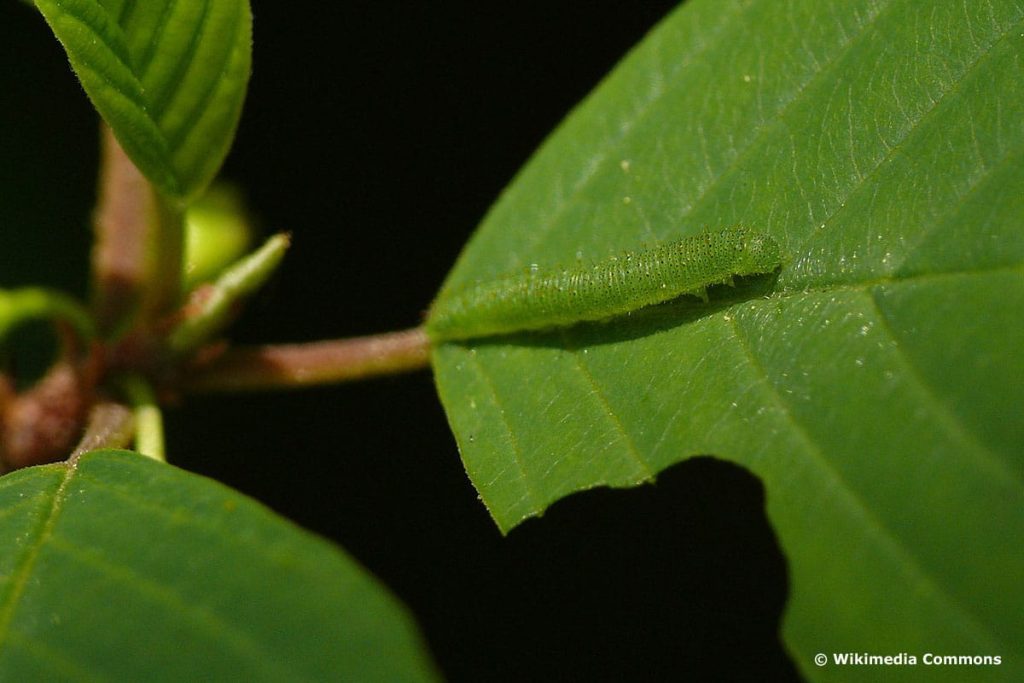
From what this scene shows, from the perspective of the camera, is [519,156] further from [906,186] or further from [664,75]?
[906,186]

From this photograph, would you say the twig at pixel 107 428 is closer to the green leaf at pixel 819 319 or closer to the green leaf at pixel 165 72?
the green leaf at pixel 165 72

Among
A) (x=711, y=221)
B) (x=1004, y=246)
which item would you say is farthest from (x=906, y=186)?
(x=711, y=221)

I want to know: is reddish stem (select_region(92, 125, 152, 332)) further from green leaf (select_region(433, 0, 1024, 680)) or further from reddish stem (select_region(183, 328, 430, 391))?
green leaf (select_region(433, 0, 1024, 680))

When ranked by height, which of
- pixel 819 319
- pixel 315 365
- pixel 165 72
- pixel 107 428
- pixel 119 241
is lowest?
pixel 315 365

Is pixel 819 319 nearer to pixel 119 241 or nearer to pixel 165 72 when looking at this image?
pixel 165 72

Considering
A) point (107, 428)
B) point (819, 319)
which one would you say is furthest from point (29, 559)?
point (819, 319)

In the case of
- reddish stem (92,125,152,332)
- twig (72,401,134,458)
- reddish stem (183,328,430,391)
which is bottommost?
reddish stem (183,328,430,391)

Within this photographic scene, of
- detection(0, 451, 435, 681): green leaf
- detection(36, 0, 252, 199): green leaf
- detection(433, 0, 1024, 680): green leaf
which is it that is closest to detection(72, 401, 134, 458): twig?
detection(0, 451, 435, 681): green leaf
